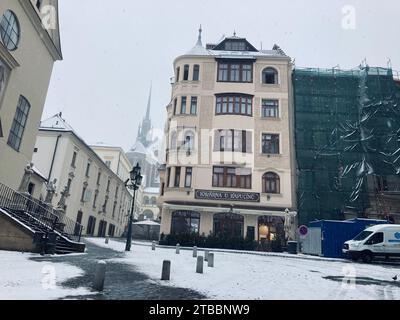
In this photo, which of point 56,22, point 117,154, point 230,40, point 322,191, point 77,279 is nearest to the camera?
point 77,279

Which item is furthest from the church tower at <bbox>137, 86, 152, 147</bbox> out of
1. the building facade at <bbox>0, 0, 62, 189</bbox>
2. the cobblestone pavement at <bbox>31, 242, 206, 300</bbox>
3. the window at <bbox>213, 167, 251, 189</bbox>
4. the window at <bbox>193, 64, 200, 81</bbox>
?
the cobblestone pavement at <bbox>31, 242, 206, 300</bbox>

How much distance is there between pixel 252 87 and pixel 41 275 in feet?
88.6

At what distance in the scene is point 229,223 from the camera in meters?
27.3

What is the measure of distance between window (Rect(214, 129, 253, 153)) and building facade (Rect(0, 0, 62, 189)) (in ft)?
50.1

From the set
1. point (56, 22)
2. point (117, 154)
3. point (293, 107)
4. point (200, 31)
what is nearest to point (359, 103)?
point (293, 107)

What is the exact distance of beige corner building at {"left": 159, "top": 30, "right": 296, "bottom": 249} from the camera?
1070 inches

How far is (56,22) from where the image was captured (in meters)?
22.8

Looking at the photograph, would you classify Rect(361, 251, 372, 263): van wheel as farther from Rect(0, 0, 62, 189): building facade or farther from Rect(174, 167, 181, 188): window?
Rect(0, 0, 62, 189): building facade

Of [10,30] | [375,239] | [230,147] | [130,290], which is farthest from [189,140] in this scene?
[130,290]

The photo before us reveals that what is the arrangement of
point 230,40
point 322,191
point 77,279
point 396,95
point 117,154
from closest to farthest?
point 77,279 → point 322,191 → point 396,95 → point 230,40 → point 117,154

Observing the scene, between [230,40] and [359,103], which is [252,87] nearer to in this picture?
[230,40]

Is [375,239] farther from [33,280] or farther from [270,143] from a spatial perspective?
[33,280]

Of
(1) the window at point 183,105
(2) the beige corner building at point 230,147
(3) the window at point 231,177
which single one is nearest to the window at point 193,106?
(2) the beige corner building at point 230,147

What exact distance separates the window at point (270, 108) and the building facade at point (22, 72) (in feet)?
63.0
